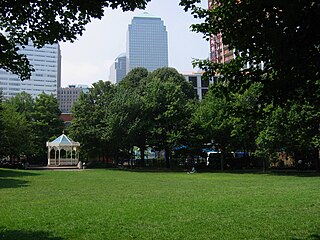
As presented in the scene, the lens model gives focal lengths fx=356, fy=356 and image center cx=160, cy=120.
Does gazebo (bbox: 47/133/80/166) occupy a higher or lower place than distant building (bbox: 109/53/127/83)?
lower

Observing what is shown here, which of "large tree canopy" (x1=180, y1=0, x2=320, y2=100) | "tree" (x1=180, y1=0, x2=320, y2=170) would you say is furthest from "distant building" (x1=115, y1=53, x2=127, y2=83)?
"large tree canopy" (x1=180, y1=0, x2=320, y2=100)

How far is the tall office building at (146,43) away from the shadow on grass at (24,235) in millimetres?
120216

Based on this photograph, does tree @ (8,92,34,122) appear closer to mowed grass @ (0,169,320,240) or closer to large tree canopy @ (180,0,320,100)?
mowed grass @ (0,169,320,240)

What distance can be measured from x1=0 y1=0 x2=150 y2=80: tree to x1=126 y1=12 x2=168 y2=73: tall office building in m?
121

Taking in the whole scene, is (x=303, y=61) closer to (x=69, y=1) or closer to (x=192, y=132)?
(x=69, y=1)

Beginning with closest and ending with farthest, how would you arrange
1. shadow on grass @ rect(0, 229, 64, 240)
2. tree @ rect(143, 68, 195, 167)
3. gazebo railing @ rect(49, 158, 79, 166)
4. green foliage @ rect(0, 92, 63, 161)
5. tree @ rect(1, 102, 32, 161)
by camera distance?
shadow on grass @ rect(0, 229, 64, 240) → tree @ rect(143, 68, 195, 167) → tree @ rect(1, 102, 32, 161) → green foliage @ rect(0, 92, 63, 161) → gazebo railing @ rect(49, 158, 79, 166)

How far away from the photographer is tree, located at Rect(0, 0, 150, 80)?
4.71m

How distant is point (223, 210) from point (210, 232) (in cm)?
266

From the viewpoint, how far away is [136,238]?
7.05 meters

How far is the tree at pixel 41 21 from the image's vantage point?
4715 mm

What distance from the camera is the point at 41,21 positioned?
206 inches

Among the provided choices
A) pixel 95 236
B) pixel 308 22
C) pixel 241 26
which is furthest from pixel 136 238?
pixel 308 22

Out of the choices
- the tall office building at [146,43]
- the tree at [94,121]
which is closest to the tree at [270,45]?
the tree at [94,121]

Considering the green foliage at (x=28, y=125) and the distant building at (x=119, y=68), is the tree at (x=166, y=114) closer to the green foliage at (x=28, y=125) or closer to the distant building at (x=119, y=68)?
the green foliage at (x=28, y=125)
